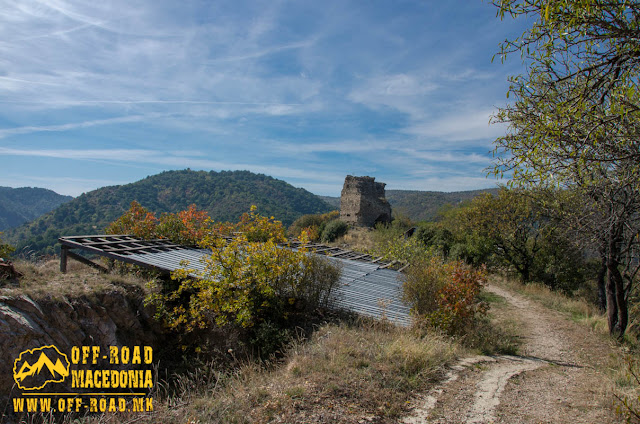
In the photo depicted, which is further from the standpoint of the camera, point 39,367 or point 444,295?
point 444,295

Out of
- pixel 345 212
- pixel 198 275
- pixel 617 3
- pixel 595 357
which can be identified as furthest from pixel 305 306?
pixel 345 212

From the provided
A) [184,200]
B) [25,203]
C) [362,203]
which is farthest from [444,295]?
[25,203]

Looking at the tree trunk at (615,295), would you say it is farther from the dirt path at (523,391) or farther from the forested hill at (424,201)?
the forested hill at (424,201)

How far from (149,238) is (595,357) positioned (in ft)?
40.8

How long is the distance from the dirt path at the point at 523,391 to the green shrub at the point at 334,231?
20.4 metres

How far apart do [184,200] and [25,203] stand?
145ft

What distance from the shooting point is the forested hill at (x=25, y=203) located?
68.5 meters

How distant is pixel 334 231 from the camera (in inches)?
1093

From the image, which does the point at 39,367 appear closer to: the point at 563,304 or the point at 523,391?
the point at 523,391

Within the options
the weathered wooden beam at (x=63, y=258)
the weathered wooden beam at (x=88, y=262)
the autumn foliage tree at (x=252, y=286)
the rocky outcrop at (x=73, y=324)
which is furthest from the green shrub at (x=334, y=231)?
the rocky outcrop at (x=73, y=324)

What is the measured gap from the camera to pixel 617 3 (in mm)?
3459

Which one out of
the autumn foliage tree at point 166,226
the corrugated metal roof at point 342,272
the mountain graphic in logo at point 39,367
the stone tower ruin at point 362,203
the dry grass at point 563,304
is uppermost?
the stone tower ruin at point 362,203

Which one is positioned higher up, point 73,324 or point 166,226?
point 166,226

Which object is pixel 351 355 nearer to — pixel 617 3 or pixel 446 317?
pixel 446 317
